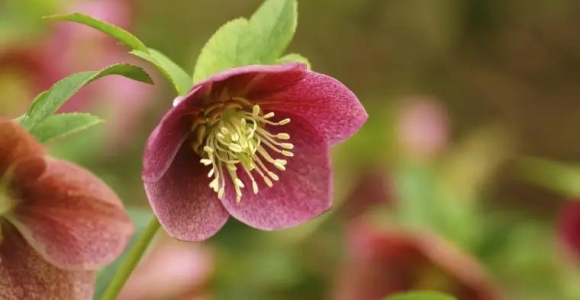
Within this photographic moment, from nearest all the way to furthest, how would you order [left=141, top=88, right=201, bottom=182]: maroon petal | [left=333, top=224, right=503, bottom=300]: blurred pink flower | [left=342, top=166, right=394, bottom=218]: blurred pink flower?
1. [left=141, top=88, right=201, bottom=182]: maroon petal
2. [left=333, top=224, right=503, bottom=300]: blurred pink flower
3. [left=342, top=166, right=394, bottom=218]: blurred pink flower

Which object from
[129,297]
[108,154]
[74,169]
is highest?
[74,169]

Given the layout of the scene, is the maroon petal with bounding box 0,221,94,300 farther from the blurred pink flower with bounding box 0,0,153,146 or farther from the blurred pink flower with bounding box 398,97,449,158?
the blurred pink flower with bounding box 398,97,449,158

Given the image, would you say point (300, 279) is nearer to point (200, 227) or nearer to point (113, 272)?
point (113, 272)

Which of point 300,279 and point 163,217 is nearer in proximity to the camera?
point 163,217

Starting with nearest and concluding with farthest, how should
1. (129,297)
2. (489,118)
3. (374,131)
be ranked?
(129,297) → (374,131) → (489,118)

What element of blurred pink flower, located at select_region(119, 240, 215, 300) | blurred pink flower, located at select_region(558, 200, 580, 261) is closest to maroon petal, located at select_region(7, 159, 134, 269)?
blurred pink flower, located at select_region(119, 240, 215, 300)

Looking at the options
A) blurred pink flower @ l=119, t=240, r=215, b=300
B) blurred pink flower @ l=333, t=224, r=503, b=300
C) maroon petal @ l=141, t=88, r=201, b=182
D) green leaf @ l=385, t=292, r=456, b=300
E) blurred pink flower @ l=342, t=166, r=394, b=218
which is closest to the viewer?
maroon petal @ l=141, t=88, r=201, b=182

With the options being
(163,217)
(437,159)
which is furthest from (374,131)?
(163,217)
